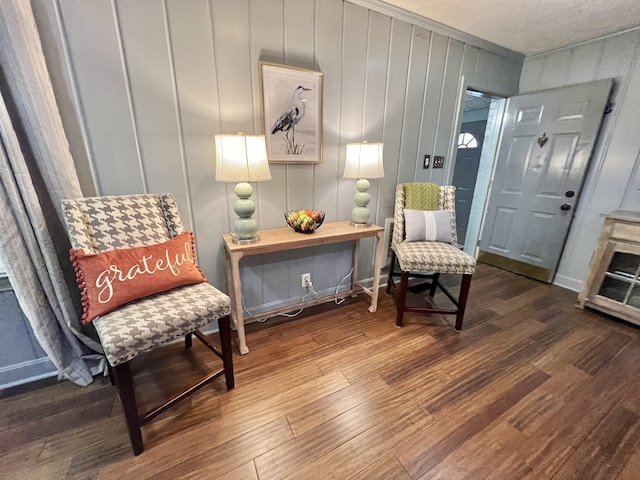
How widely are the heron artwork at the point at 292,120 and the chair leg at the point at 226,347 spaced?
117 cm

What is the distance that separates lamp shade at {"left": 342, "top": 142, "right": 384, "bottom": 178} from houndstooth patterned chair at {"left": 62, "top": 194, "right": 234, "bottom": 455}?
1.18 m

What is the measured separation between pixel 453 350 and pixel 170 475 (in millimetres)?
1663

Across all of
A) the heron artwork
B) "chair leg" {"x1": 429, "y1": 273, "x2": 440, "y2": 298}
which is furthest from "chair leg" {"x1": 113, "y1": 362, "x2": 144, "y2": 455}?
"chair leg" {"x1": 429, "y1": 273, "x2": 440, "y2": 298}

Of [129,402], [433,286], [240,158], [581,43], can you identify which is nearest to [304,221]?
[240,158]

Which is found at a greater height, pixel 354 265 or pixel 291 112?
pixel 291 112

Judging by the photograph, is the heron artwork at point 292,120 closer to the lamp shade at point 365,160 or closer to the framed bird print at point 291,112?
the framed bird print at point 291,112

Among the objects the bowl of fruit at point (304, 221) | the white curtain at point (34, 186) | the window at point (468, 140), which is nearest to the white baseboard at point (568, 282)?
the window at point (468, 140)

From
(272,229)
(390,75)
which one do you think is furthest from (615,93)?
(272,229)

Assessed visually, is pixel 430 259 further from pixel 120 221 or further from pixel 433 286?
pixel 120 221

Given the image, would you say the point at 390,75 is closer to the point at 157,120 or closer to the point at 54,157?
the point at 157,120

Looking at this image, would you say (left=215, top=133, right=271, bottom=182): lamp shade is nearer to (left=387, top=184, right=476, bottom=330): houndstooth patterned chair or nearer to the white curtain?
the white curtain

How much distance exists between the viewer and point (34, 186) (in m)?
1.22

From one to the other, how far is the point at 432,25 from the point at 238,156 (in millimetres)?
1973

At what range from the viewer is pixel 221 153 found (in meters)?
1.38
